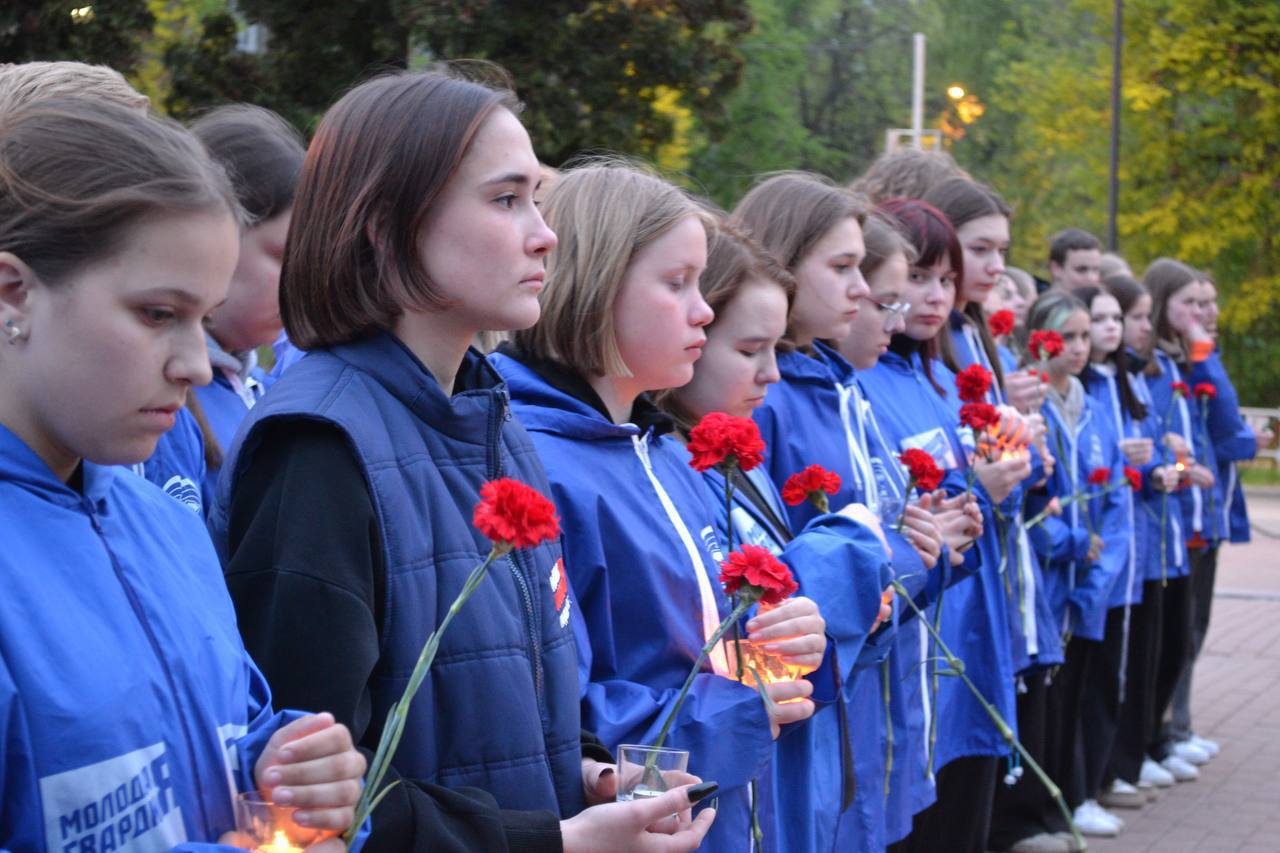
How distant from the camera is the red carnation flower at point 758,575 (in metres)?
2.60

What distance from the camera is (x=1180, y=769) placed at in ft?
28.3

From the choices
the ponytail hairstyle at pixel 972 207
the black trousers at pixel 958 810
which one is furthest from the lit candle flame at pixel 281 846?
the ponytail hairstyle at pixel 972 207

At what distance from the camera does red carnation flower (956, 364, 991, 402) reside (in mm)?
4930

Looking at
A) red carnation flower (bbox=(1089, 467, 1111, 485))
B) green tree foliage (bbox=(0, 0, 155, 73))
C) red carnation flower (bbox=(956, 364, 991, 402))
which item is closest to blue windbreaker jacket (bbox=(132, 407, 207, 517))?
red carnation flower (bbox=(956, 364, 991, 402))

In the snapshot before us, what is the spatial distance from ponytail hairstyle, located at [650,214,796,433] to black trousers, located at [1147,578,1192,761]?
219 inches

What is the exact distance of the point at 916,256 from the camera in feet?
17.3

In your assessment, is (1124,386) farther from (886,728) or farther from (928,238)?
(886,728)

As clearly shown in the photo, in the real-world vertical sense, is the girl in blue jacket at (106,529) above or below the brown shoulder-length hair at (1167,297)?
above

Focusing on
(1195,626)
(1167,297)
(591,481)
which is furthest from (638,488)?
(1195,626)

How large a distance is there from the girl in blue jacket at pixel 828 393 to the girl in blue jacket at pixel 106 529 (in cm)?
255

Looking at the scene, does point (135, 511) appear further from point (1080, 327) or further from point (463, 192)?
point (1080, 327)

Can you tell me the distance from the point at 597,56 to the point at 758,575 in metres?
11.2

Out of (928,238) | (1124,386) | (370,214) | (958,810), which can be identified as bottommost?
(958,810)

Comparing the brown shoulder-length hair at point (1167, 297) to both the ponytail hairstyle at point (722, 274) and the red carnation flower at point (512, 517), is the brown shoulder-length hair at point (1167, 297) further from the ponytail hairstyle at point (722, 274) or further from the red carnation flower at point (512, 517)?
the red carnation flower at point (512, 517)
